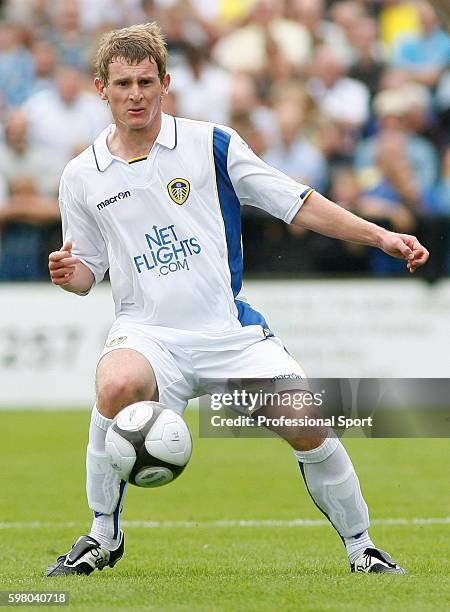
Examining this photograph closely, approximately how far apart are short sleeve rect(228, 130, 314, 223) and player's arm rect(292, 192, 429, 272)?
1.8 inches

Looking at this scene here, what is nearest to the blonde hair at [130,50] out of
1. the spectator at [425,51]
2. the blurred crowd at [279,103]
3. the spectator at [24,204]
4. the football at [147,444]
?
the football at [147,444]

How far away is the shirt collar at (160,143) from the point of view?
589cm

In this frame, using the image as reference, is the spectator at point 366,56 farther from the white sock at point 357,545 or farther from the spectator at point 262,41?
the white sock at point 357,545

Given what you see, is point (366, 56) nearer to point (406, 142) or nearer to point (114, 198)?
point (406, 142)

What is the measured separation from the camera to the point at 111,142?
598cm

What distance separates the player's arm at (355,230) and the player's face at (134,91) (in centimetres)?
85

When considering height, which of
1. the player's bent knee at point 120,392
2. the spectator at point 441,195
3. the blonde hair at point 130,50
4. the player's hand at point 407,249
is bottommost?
the spectator at point 441,195

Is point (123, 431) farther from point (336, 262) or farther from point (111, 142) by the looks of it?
point (336, 262)

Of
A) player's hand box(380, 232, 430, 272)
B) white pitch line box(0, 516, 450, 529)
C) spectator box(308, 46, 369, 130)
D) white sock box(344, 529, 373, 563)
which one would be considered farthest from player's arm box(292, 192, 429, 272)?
spectator box(308, 46, 369, 130)

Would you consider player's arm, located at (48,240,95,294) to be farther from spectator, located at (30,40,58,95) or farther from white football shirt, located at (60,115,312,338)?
spectator, located at (30,40,58,95)

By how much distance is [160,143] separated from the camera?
5891 millimetres

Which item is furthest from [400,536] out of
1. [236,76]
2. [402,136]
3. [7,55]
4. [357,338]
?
[7,55]

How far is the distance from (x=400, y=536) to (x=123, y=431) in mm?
2418

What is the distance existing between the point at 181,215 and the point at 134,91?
609mm
